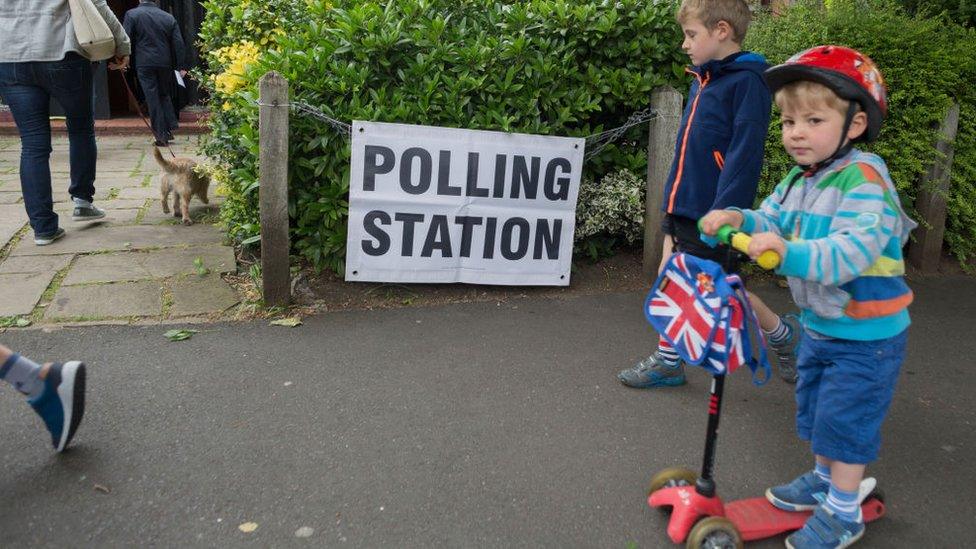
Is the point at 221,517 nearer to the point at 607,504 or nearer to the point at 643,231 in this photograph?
the point at 607,504

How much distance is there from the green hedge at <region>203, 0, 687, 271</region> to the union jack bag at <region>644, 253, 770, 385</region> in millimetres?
2348

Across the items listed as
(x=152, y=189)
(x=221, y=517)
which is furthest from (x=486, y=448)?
(x=152, y=189)

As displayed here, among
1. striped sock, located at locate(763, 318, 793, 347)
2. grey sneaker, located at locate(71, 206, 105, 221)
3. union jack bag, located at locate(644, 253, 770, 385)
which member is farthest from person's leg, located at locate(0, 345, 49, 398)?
grey sneaker, located at locate(71, 206, 105, 221)

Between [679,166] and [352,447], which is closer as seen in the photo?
[352,447]

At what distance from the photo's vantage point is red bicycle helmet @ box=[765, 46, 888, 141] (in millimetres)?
2129

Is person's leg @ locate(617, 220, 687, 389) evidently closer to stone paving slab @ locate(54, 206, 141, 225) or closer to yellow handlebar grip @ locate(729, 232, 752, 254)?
yellow handlebar grip @ locate(729, 232, 752, 254)

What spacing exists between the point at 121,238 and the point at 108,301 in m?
1.35

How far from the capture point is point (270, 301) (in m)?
4.21

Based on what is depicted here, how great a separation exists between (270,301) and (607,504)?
7.83ft

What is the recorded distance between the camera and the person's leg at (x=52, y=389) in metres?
2.71

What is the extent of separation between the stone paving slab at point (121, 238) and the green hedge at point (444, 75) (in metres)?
0.78

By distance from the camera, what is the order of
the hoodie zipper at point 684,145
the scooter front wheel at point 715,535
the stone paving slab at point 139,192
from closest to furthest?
1. the scooter front wheel at point 715,535
2. the hoodie zipper at point 684,145
3. the stone paving slab at point 139,192

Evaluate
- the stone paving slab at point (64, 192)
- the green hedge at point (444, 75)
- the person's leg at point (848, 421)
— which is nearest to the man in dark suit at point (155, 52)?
the stone paving slab at point (64, 192)

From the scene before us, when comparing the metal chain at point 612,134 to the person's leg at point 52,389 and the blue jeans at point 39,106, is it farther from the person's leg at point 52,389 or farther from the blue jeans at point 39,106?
the blue jeans at point 39,106
